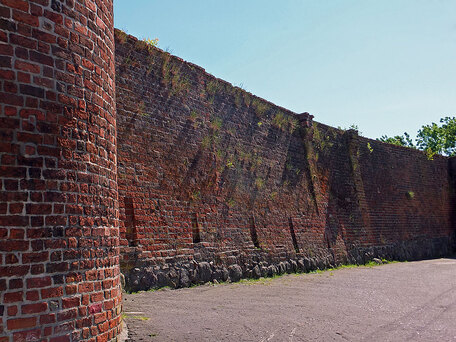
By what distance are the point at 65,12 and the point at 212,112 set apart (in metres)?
6.64

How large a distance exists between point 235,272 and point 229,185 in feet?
6.67

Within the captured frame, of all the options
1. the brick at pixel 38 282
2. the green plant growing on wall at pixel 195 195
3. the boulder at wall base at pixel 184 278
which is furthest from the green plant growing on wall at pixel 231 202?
the brick at pixel 38 282

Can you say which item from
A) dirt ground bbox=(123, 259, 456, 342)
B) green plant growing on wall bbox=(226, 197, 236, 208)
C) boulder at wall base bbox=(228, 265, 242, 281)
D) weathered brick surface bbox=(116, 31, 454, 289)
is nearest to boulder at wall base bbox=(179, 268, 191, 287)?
weathered brick surface bbox=(116, 31, 454, 289)

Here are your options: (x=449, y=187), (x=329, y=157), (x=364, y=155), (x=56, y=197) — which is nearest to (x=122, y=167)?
(x=56, y=197)

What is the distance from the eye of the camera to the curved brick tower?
3.42 meters

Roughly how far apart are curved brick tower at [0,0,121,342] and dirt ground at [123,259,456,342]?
43.5 inches

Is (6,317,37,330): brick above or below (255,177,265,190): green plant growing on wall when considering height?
below

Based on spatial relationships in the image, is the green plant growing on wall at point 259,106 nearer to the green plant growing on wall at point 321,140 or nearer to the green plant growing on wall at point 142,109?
the green plant growing on wall at point 321,140

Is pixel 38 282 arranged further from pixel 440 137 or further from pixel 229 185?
pixel 440 137

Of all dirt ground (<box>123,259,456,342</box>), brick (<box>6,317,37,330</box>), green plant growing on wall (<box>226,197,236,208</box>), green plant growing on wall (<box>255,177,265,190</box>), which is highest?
green plant growing on wall (<box>255,177,265,190</box>)

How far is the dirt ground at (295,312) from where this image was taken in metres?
5.40

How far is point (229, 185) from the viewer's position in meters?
10.7

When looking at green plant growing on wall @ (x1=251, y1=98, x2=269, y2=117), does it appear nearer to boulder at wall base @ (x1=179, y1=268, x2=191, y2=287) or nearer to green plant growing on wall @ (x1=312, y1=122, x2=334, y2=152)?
green plant growing on wall @ (x1=312, y1=122, x2=334, y2=152)

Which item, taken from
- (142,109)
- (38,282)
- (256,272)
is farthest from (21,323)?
(256,272)
